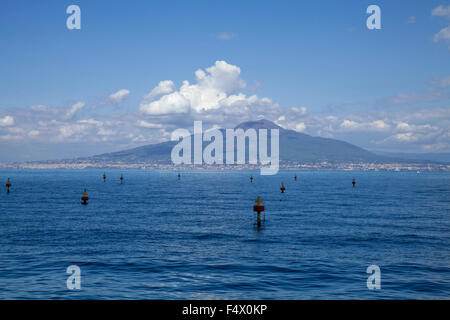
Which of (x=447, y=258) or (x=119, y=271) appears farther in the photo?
(x=447, y=258)

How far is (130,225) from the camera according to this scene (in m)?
57.2

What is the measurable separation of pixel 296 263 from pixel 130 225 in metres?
29.7

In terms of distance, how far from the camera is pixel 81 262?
112 ft

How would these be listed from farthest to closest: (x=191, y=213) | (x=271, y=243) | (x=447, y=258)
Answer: (x=191, y=213) → (x=271, y=243) → (x=447, y=258)

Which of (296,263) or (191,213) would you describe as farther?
(191,213)

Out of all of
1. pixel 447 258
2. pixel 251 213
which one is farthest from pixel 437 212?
pixel 447 258

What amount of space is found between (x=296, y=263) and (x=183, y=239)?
16237mm

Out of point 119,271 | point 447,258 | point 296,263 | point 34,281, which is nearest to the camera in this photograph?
point 34,281

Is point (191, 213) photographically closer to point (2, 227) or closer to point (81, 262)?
point (2, 227)
